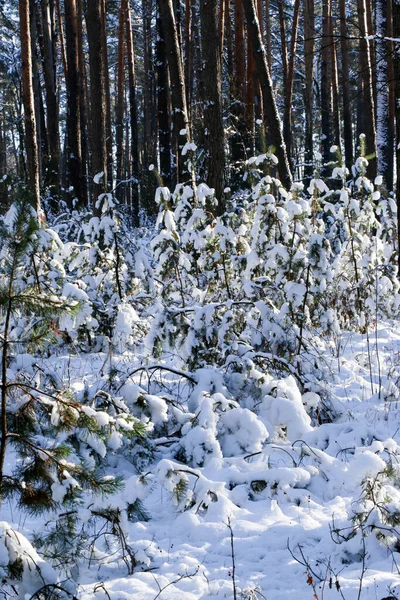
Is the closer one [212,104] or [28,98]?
[212,104]

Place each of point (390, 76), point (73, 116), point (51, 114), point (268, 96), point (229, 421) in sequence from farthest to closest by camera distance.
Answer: point (51, 114) < point (390, 76) < point (73, 116) < point (268, 96) < point (229, 421)

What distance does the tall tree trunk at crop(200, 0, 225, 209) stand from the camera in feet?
27.1

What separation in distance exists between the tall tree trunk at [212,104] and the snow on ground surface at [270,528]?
17.2ft

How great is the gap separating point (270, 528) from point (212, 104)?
6.94 metres

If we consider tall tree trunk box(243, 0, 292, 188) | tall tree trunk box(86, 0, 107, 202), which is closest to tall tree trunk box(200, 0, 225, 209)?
tall tree trunk box(243, 0, 292, 188)

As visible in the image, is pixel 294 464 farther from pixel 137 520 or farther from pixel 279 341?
pixel 279 341

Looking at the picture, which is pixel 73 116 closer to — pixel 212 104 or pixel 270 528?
pixel 212 104

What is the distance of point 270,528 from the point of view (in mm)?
2643

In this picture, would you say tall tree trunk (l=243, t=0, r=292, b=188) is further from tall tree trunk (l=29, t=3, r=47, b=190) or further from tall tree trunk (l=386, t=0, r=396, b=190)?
tall tree trunk (l=29, t=3, r=47, b=190)

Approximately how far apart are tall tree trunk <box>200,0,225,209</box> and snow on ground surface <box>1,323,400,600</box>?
524 centimetres

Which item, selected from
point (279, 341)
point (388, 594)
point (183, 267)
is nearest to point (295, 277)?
point (279, 341)

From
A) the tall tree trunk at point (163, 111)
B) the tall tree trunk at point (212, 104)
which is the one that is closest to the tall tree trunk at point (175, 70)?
the tall tree trunk at point (212, 104)

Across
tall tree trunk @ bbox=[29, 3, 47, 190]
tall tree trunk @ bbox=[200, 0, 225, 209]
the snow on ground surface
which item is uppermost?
tall tree trunk @ bbox=[29, 3, 47, 190]

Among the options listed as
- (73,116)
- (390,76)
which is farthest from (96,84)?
(390,76)
